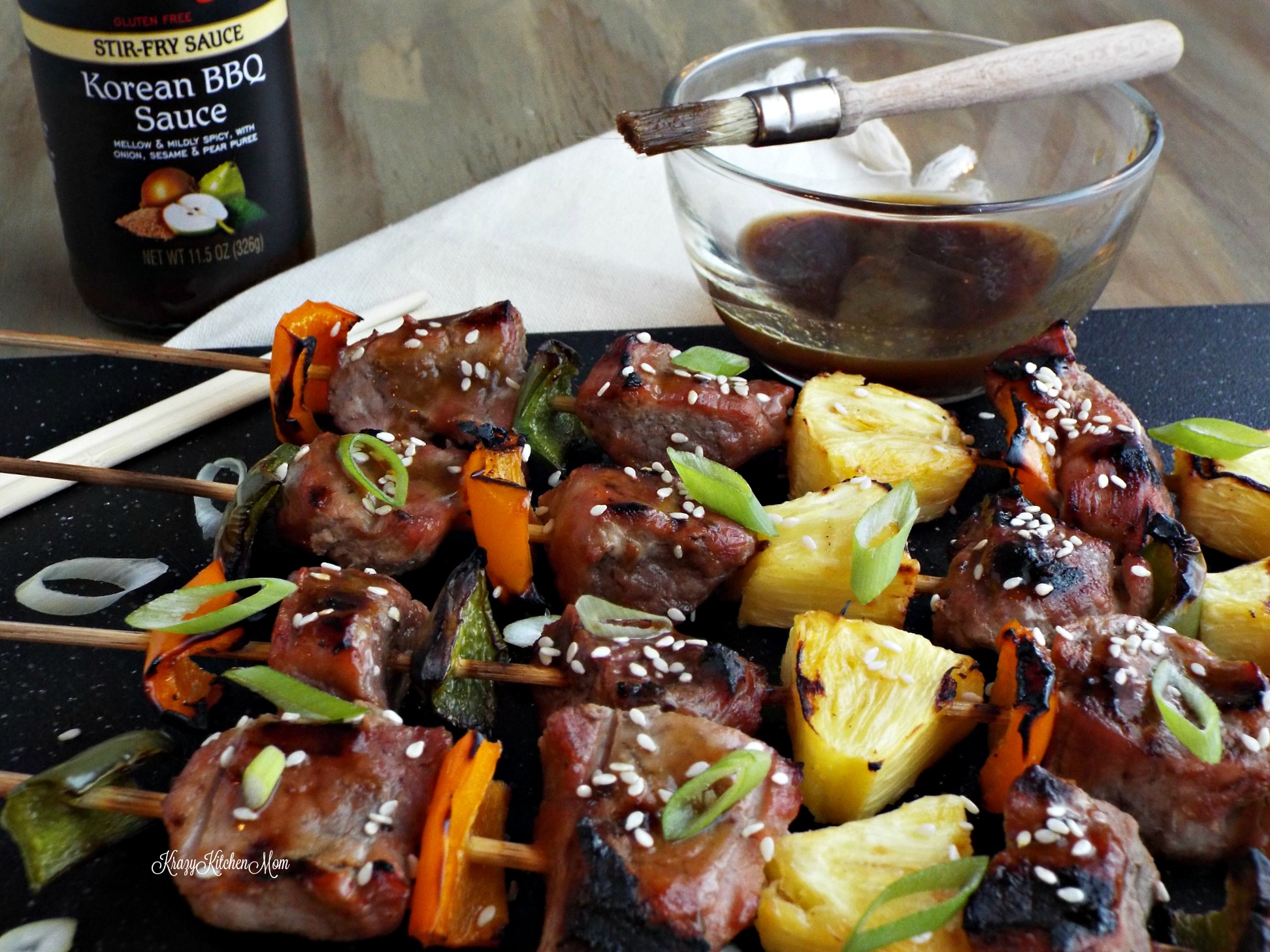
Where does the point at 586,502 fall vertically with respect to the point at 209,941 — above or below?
above

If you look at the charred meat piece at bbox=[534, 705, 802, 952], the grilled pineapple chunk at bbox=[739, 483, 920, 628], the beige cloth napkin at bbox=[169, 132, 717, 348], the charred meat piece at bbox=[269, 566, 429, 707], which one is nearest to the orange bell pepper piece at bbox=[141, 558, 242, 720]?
the charred meat piece at bbox=[269, 566, 429, 707]

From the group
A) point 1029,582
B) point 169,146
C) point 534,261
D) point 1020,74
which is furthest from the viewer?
point 534,261

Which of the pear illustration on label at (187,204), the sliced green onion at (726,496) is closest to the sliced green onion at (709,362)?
the sliced green onion at (726,496)

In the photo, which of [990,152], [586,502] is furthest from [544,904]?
[990,152]

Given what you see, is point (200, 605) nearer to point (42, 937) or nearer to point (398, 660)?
point (398, 660)

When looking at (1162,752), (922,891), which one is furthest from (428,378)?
(1162,752)

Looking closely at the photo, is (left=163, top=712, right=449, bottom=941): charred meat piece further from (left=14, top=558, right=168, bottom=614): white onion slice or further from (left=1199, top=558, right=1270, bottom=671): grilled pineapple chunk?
(left=1199, top=558, right=1270, bottom=671): grilled pineapple chunk

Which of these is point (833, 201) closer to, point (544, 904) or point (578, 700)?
point (578, 700)
